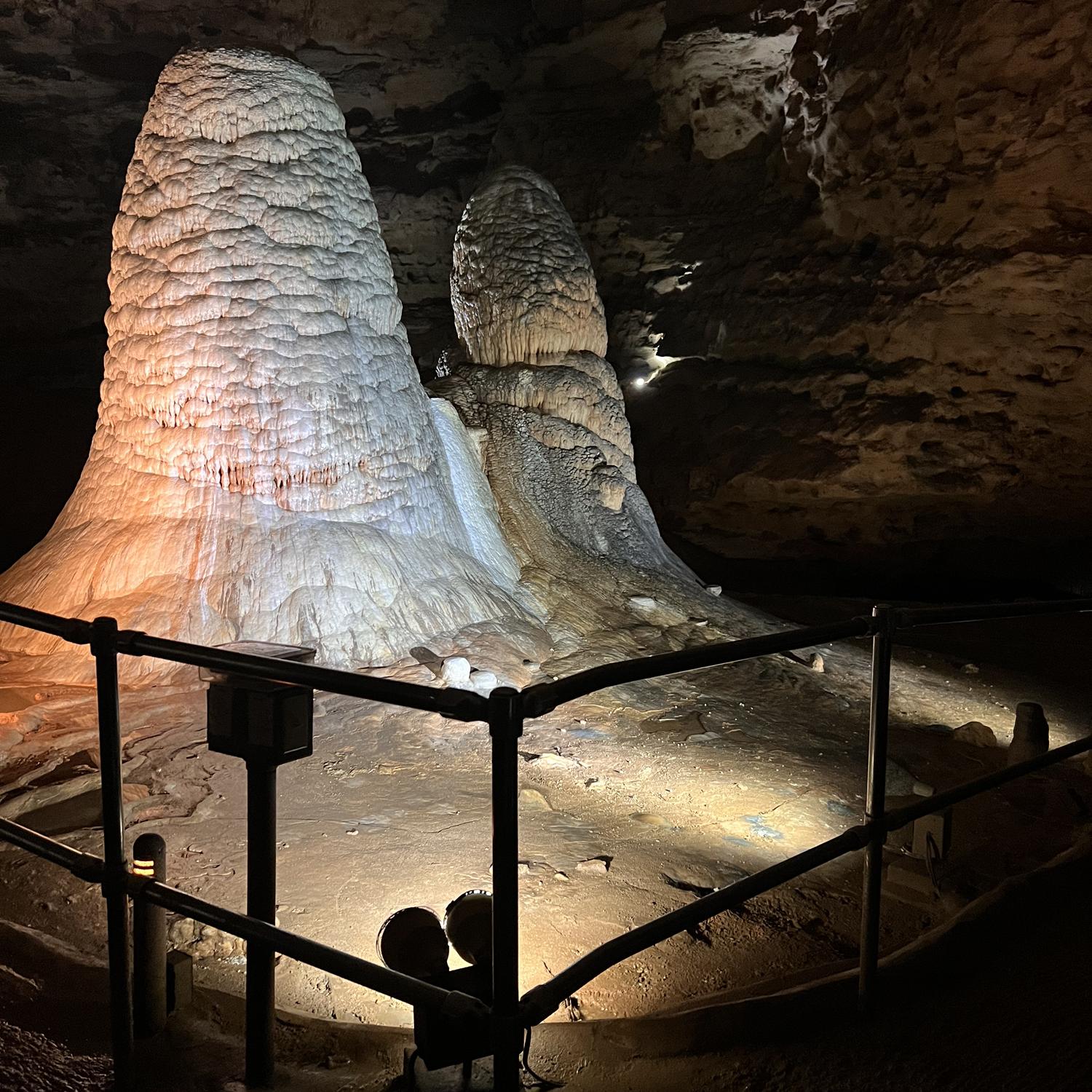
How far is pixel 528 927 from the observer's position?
10.0 ft

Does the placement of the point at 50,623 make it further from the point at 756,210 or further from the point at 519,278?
the point at 756,210

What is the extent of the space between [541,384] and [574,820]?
4859 mm

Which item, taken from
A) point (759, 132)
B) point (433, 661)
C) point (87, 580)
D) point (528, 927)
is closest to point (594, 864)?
point (528, 927)

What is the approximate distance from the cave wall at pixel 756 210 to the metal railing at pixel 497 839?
26.2 ft

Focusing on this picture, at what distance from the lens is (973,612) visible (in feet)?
7.96

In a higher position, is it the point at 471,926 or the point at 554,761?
the point at 471,926

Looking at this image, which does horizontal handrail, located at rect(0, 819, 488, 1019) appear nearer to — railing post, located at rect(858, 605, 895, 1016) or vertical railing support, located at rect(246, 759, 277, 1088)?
vertical railing support, located at rect(246, 759, 277, 1088)

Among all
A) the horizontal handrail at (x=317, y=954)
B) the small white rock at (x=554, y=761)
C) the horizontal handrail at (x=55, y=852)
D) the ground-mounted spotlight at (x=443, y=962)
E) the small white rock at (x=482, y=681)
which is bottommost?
the small white rock at (x=554, y=761)

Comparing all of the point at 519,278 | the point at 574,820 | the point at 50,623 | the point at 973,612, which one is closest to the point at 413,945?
the point at 50,623

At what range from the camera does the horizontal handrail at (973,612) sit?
2215mm

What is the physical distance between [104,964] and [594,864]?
1723 mm

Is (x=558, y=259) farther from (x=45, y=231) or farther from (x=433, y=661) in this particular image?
(x=45, y=231)

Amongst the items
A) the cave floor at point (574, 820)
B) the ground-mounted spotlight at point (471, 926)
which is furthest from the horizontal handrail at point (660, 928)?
the cave floor at point (574, 820)

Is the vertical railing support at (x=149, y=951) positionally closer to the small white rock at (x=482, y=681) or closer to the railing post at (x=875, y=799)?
the railing post at (x=875, y=799)
